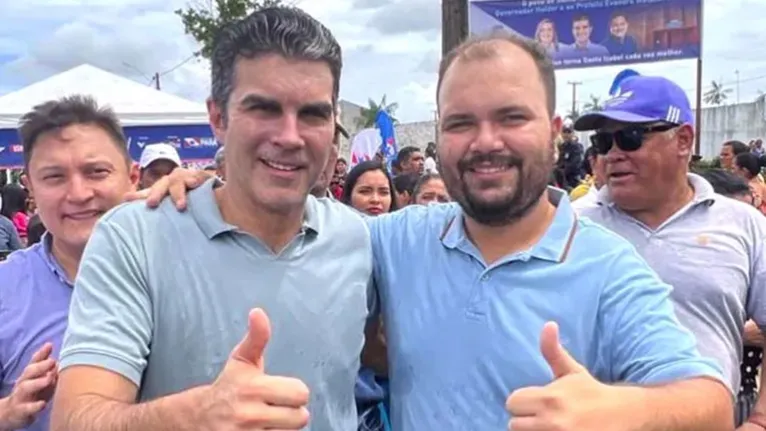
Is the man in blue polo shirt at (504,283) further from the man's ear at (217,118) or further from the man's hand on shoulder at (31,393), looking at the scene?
the man's hand on shoulder at (31,393)

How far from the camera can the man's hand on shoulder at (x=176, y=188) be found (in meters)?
2.05

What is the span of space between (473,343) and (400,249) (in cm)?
36

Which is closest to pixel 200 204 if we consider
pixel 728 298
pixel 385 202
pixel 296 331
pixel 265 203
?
pixel 265 203

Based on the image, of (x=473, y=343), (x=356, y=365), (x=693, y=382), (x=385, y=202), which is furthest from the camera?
(x=385, y=202)

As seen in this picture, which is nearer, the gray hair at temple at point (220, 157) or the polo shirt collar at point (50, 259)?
the gray hair at temple at point (220, 157)

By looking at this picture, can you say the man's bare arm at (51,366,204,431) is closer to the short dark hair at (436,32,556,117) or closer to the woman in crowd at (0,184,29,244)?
the short dark hair at (436,32,556,117)

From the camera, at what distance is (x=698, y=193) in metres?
3.09

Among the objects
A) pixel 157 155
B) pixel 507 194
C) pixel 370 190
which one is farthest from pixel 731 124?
pixel 507 194

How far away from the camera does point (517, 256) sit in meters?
2.02

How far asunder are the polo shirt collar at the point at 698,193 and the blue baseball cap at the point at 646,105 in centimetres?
23

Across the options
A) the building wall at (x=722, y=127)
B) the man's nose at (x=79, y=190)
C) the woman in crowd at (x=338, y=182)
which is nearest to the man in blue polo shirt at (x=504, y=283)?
the man's nose at (x=79, y=190)

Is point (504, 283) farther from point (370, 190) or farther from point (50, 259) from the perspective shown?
point (370, 190)

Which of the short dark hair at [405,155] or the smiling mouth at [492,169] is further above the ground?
the smiling mouth at [492,169]

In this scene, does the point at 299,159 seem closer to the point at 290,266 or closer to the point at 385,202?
the point at 290,266
